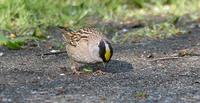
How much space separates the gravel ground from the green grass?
146 cm

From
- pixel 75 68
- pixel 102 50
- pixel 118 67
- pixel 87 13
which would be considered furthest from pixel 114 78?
pixel 87 13

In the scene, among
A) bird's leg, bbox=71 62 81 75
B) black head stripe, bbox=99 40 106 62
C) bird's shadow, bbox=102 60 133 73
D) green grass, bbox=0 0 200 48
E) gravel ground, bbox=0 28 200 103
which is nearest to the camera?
gravel ground, bbox=0 28 200 103

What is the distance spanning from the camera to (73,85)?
6957 millimetres

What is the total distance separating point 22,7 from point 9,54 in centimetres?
265

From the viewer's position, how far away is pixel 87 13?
41.5 feet

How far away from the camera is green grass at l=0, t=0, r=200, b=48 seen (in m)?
11.1

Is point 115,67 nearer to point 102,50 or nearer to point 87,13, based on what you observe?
point 102,50

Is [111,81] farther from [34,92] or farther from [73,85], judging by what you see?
[34,92]

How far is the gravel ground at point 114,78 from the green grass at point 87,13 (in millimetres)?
1456

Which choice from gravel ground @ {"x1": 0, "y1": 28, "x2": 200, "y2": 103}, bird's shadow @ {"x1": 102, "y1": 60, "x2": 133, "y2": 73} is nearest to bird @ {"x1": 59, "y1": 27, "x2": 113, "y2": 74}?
gravel ground @ {"x1": 0, "y1": 28, "x2": 200, "y2": 103}

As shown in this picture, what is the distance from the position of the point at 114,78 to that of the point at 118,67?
0.82 m

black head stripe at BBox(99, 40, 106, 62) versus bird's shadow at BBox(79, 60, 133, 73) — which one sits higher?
black head stripe at BBox(99, 40, 106, 62)

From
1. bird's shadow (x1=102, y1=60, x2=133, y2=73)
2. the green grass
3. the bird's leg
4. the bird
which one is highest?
the bird

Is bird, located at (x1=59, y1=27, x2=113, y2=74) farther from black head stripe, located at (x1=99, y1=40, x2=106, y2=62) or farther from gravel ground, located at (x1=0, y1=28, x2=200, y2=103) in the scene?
gravel ground, located at (x1=0, y1=28, x2=200, y2=103)
